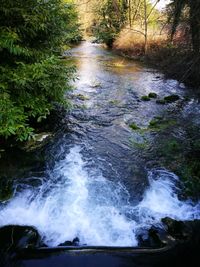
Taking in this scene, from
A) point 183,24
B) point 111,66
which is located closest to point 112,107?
point 183,24

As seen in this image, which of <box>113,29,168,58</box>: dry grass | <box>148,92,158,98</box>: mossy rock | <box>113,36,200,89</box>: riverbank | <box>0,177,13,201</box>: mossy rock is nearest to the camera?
<box>0,177,13,201</box>: mossy rock

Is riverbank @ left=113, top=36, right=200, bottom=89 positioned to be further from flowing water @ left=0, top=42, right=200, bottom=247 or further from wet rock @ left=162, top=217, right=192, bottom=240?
wet rock @ left=162, top=217, right=192, bottom=240

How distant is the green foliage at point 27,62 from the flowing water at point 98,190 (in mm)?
1049

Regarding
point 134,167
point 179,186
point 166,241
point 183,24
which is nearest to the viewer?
point 166,241

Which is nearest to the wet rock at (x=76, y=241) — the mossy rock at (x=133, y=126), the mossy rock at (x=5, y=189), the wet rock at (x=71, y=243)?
the wet rock at (x=71, y=243)

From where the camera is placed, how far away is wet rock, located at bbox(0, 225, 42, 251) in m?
4.12

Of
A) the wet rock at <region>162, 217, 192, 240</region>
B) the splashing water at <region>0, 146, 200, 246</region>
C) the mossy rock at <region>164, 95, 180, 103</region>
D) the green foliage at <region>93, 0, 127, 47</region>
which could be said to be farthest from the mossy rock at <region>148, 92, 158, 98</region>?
the green foliage at <region>93, 0, 127, 47</region>

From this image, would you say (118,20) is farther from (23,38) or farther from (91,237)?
(91,237)

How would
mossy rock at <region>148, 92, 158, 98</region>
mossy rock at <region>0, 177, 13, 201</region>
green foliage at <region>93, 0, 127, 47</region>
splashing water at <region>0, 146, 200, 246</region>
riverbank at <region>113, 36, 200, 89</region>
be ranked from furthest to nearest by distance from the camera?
green foliage at <region>93, 0, 127, 47</region>
mossy rock at <region>148, 92, 158, 98</region>
riverbank at <region>113, 36, 200, 89</region>
mossy rock at <region>0, 177, 13, 201</region>
splashing water at <region>0, 146, 200, 246</region>

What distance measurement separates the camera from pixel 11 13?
19.3 feet

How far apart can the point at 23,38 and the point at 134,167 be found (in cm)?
388

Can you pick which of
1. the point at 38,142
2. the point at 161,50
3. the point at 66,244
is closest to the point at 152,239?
the point at 66,244

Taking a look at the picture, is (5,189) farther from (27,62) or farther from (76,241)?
(27,62)

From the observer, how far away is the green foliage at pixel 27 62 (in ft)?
17.1
